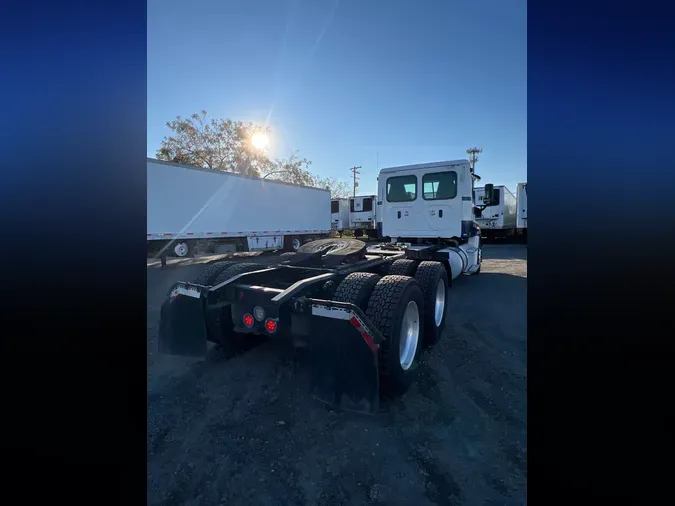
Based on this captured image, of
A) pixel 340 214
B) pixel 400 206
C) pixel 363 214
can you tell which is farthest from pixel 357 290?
pixel 340 214

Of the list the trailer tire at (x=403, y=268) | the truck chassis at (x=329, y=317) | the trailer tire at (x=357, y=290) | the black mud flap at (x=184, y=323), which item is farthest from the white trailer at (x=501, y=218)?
the black mud flap at (x=184, y=323)

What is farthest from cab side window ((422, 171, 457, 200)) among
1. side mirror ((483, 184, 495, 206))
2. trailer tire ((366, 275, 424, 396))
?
trailer tire ((366, 275, 424, 396))

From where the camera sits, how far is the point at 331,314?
2725 millimetres

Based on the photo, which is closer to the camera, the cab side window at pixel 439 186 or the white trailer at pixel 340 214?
the cab side window at pixel 439 186

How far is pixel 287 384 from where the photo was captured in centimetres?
343

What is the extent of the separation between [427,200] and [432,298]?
3.74 m

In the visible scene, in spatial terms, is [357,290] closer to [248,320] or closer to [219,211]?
[248,320]

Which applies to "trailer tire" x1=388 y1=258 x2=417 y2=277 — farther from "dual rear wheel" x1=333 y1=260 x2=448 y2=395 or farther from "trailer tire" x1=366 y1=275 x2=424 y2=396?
"trailer tire" x1=366 y1=275 x2=424 y2=396

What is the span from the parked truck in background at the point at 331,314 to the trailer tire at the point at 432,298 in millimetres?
14

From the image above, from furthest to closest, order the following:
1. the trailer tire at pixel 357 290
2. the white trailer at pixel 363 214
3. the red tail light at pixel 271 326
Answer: the white trailer at pixel 363 214
the trailer tire at pixel 357 290
the red tail light at pixel 271 326

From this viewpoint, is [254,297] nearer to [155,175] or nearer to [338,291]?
[338,291]

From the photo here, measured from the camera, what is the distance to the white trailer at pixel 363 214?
2509cm

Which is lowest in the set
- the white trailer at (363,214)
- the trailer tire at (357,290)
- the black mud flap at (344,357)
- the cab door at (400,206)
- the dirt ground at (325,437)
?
the dirt ground at (325,437)

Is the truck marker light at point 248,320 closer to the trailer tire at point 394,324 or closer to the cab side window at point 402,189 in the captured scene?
the trailer tire at point 394,324
